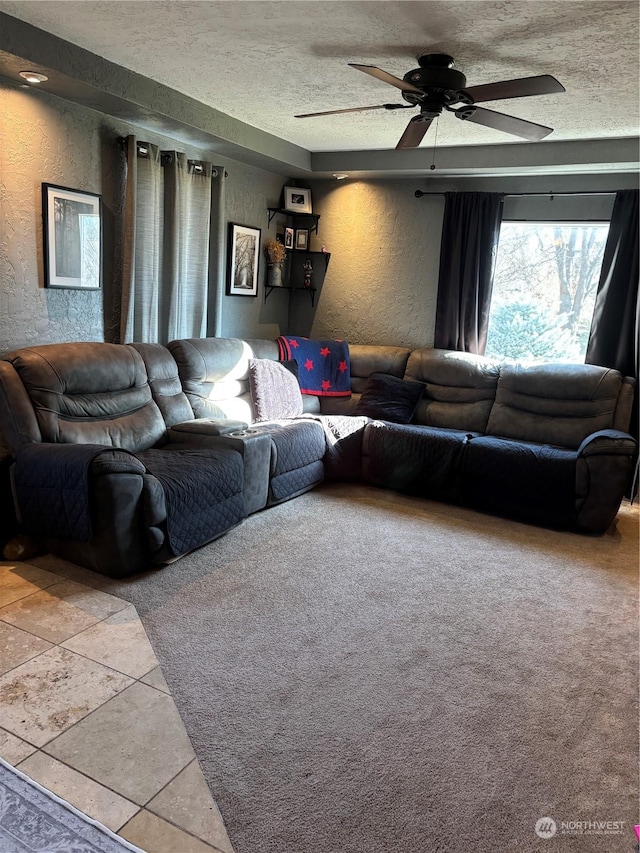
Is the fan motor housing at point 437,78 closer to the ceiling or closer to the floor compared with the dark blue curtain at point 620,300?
closer to the ceiling

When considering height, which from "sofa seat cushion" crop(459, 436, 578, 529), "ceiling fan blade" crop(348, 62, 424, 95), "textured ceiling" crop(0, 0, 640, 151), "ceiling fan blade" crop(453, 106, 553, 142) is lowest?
"sofa seat cushion" crop(459, 436, 578, 529)

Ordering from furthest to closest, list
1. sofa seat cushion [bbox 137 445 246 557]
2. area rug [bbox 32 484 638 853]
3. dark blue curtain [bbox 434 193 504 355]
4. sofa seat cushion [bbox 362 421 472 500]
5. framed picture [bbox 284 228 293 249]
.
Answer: framed picture [bbox 284 228 293 249]
dark blue curtain [bbox 434 193 504 355]
sofa seat cushion [bbox 362 421 472 500]
sofa seat cushion [bbox 137 445 246 557]
area rug [bbox 32 484 638 853]

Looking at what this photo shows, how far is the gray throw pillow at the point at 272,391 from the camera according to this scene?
14.4 ft

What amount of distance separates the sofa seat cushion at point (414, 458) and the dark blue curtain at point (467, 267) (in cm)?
103

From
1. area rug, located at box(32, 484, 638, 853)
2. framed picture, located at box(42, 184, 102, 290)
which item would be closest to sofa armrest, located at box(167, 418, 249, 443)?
area rug, located at box(32, 484, 638, 853)

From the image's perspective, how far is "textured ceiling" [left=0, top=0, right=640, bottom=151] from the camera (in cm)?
242

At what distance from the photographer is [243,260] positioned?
16.7 ft

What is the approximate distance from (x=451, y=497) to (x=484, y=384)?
1.06 m

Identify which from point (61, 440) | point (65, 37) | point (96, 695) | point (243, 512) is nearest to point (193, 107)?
point (65, 37)

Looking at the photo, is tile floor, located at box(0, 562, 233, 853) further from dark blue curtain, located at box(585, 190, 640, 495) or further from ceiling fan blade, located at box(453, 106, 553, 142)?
dark blue curtain, located at box(585, 190, 640, 495)

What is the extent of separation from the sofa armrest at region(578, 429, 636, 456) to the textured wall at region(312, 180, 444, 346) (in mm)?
1963

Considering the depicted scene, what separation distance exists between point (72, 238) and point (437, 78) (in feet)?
7.16

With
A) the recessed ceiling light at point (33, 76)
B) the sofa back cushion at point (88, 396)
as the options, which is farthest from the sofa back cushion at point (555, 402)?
the recessed ceiling light at point (33, 76)

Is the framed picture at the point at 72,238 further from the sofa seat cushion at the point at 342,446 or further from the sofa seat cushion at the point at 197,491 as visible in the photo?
the sofa seat cushion at the point at 342,446
